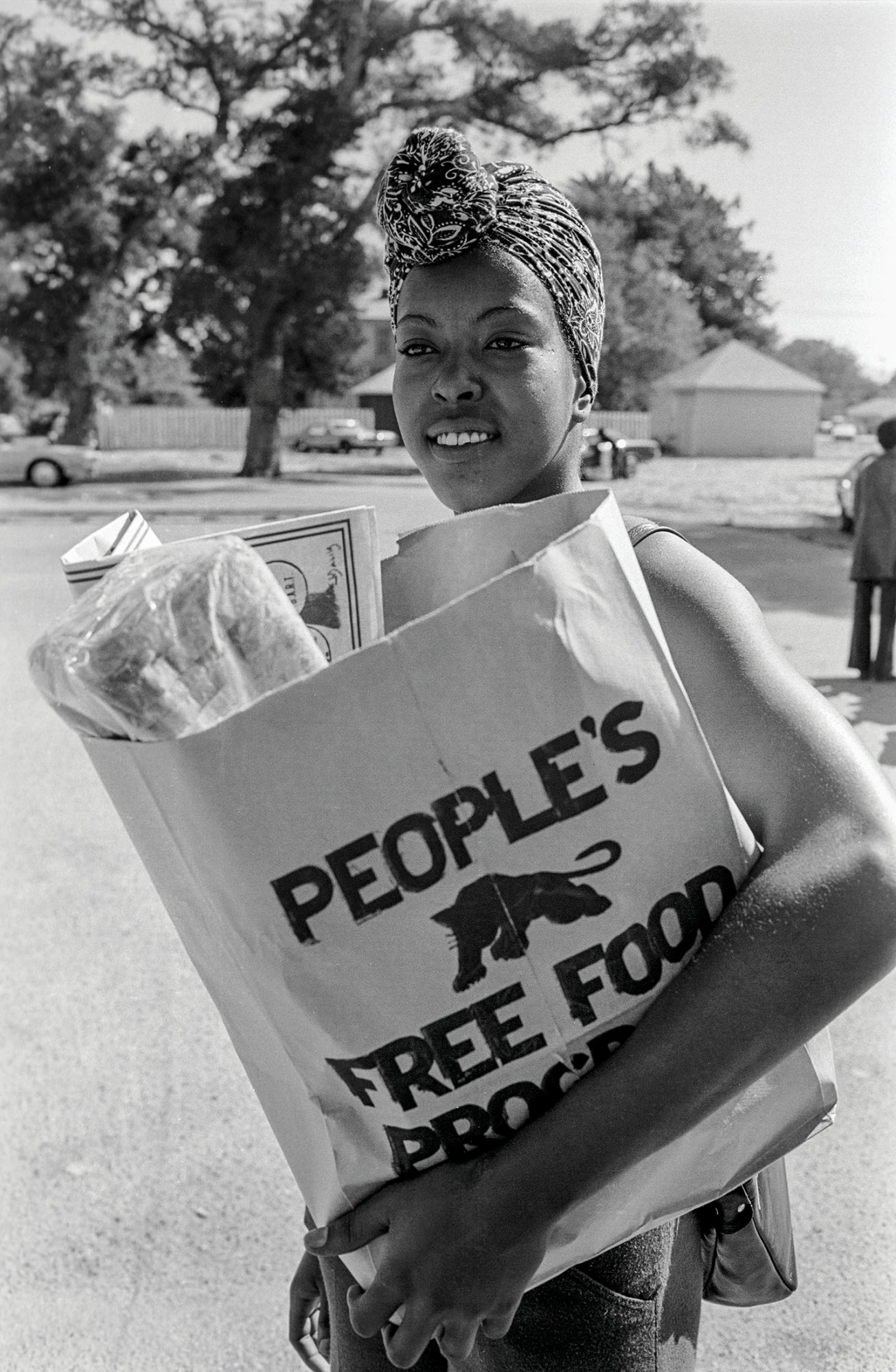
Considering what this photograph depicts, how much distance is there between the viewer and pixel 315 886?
92 centimetres

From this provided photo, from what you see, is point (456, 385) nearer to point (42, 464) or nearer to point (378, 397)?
point (42, 464)

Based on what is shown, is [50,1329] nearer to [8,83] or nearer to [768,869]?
[768,869]

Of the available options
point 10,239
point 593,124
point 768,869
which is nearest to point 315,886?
point 768,869

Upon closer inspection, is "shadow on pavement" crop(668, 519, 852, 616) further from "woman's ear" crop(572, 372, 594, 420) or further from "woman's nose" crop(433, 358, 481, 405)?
"woman's nose" crop(433, 358, 481, 405)

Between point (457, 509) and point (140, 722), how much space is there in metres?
0.63

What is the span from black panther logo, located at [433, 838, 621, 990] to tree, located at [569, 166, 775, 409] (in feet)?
45.2

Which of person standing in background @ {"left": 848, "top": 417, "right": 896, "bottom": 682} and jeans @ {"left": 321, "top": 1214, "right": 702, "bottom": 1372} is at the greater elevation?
jeans @ {"left": 321, "top": 1214, "right": 702, "bottom": 1372}

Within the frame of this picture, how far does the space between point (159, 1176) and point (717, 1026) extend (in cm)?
251

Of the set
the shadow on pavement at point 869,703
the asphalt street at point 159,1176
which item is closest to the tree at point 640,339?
the shadow on pavement at point 869,703

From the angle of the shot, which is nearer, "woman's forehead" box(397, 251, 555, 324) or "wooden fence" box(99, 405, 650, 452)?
"woman's forehead" box(397, 251, 555, 324)

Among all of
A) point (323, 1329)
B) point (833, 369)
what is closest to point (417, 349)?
point (323, 1329)

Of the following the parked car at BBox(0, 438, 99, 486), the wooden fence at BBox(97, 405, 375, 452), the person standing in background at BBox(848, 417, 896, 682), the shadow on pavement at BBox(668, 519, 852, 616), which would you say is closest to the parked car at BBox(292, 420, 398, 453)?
the wooden fence at BBox(97, 405, 375, 452)

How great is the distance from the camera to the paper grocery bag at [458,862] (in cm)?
89

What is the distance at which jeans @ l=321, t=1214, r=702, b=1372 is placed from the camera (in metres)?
1.20
